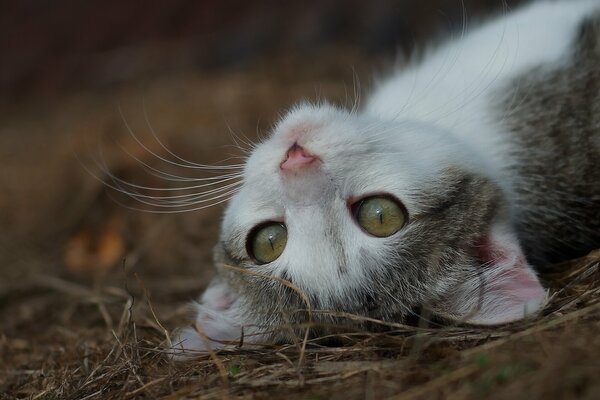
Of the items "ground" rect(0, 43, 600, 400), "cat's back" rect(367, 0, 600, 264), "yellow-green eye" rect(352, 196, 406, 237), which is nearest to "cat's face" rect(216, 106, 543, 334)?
"yellow-green eye" rect(352, 196, 406, 237)

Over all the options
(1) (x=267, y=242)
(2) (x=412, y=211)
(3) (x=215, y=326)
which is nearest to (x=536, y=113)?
(2) (x=412, y=211)

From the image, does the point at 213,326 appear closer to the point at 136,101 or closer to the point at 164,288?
the point at 164,288

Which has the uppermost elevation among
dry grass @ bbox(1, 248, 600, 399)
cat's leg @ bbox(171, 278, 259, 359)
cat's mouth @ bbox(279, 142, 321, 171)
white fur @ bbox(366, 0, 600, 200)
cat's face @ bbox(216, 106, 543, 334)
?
white fur @ bbox(366, 0, 600, 200)

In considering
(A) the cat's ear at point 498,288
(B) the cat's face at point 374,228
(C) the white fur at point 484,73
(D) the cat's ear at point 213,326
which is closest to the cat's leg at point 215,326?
(D) the cat's ear at point 213,326

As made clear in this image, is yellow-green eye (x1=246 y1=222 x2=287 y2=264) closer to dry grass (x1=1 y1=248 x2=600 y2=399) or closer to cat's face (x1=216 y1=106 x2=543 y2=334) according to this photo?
cat's face (x1=216 y1=106 x2=543 y2=334)

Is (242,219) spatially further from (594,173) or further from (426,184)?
(594,173)

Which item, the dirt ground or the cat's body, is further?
the cat's body

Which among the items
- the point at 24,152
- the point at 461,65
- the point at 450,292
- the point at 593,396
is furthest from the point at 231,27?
the point at 593,396
